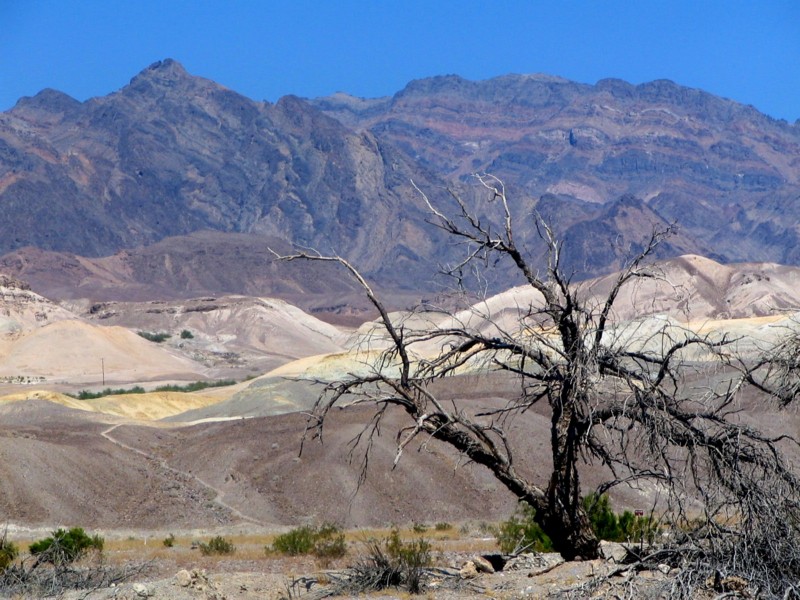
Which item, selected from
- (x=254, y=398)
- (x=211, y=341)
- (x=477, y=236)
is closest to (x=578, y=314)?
(x=477, y=236)

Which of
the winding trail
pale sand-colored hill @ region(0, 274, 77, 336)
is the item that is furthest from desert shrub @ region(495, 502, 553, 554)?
pale sand-colored hill @ region(0, 274, 77, 336)

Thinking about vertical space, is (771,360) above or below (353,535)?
above

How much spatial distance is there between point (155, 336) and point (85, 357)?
33.5 metres

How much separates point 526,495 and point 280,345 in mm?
133835

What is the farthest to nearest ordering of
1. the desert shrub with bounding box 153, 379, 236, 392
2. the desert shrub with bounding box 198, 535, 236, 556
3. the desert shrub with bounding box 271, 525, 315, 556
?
the desert shrub with bounding box 153, 379, 236, 392 < the desert shrub with bounding box 198, 535, 236, 556 < the desert shrub with bounding box 271, 525, 315, 556

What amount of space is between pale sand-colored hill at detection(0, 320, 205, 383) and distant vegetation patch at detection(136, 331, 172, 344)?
21.5m

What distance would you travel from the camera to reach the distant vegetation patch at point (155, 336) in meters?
135

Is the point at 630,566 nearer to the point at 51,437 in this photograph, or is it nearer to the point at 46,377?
the point at 51,437

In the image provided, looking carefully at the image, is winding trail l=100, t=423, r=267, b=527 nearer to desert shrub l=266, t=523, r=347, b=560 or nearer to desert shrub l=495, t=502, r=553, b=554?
desert shrub l=266, t=523, r=347, b=560

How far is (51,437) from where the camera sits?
156ft

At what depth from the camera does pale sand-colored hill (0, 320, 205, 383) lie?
99.1 metres

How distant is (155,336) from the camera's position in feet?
450

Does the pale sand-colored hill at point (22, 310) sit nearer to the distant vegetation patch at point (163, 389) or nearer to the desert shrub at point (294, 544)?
the distant vegetation patch at point (163, 389)

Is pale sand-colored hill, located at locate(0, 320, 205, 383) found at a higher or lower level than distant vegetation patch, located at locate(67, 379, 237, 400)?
higher
